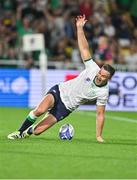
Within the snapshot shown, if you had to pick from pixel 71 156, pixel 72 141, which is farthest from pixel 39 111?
pixel 71 156

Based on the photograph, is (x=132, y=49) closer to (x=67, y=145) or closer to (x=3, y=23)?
(x=3, y=23)

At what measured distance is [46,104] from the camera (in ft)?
45.9

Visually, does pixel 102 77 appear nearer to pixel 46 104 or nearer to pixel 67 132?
pixel 46 104

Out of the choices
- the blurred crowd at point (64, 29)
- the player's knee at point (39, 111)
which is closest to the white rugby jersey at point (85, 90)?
the player's knee at point (39, 111)

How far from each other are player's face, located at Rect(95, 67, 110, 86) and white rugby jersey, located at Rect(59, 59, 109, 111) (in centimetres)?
12

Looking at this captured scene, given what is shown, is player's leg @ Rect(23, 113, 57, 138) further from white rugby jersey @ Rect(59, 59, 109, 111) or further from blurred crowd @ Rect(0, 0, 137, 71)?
blurred crowd @ Rect(0, 0, 137, 71)

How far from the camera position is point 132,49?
25891 millimetres

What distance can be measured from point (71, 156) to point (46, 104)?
2189 mm

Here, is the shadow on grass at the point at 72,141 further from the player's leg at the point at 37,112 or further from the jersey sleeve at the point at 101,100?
the jersey sleeve at the point at 101,100

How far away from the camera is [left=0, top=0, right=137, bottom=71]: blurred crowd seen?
81.6 ft

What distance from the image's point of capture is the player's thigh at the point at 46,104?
1392 cm

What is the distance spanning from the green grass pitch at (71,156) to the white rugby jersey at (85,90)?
2.35 ft

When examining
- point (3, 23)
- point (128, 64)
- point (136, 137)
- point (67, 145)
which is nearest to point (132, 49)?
point (128, 64)

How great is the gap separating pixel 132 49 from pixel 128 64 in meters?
0.59
